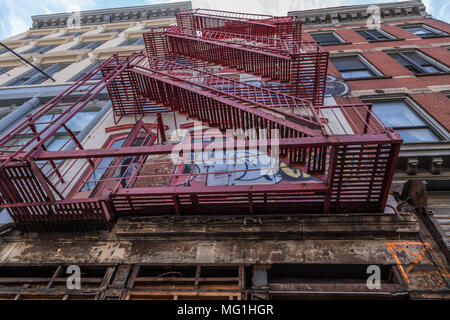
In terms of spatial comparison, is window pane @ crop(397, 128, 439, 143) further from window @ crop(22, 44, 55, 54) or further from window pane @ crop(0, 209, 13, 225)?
window @ crop(22, 44, 55, 54)

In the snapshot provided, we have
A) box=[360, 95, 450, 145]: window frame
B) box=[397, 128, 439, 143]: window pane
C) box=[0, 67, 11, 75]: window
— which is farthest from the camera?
box=[0, 67, 11, 75]: window

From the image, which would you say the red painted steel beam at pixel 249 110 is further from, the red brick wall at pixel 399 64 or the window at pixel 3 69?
the window at pixel 3 69

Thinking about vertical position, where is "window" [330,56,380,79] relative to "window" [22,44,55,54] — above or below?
below

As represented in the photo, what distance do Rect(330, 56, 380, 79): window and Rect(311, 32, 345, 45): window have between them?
2.88m

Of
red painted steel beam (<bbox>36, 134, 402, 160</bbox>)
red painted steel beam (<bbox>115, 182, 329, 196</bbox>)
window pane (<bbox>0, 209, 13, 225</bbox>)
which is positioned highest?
red painted steel beam (<bbox>36, 134, 402, 160</bbox>)

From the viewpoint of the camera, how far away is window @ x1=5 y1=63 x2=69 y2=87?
14.9 meters

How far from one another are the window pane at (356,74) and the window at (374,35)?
16.0 feet

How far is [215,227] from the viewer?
5301mm

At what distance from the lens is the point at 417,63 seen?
12.6 metres

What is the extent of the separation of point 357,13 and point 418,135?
15195mm

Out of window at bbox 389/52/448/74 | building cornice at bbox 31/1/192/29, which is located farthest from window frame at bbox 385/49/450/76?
building cornice at bbox 31/1/192/29

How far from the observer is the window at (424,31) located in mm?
14913

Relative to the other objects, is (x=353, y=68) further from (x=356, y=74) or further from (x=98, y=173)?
(x=98, y=173)
